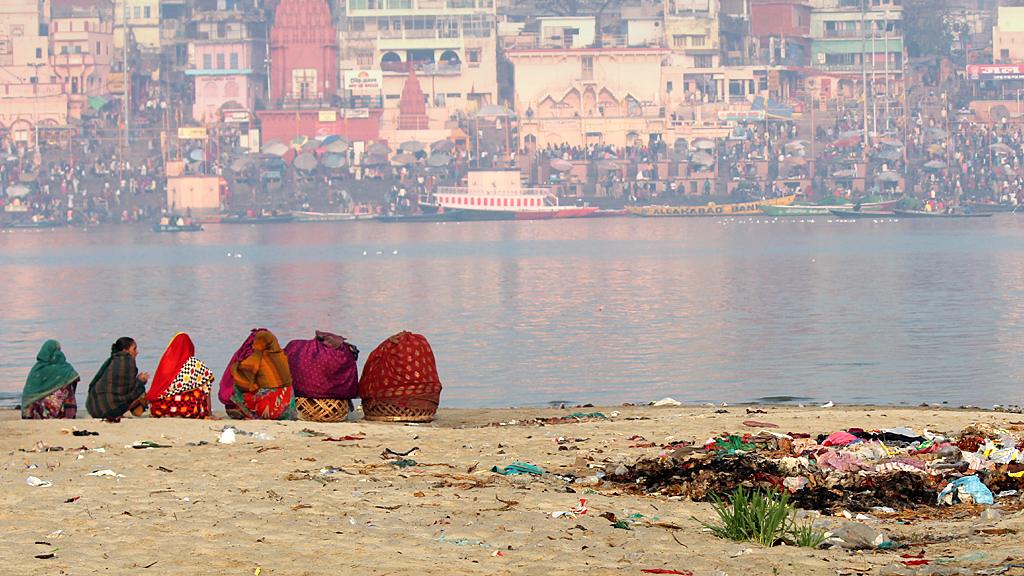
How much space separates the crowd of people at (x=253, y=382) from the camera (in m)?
13.8

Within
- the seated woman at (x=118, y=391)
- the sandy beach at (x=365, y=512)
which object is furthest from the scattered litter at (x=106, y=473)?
the seated woman at (x=118, y=391)

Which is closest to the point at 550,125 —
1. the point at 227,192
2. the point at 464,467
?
the point at 227,192

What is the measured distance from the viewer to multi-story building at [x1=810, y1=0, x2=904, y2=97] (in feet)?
419

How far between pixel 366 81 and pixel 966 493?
117m

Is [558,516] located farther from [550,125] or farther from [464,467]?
[550,125]

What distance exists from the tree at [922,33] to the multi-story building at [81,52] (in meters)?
54.7

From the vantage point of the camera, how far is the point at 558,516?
32.0 ft

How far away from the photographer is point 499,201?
12125cm

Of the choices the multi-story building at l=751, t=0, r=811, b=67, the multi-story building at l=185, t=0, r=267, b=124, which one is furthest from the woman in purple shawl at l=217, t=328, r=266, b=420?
the multi-story building at l=751, t=0, r=811, b=67

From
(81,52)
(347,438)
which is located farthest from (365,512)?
(81,52)

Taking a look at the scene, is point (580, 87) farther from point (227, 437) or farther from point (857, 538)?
point (857, 538)

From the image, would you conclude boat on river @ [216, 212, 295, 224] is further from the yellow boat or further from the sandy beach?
the sandy beach

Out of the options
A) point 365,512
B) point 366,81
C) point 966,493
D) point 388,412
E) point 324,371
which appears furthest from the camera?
point 366,81

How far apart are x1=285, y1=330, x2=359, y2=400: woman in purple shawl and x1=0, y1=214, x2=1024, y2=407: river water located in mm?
8838
